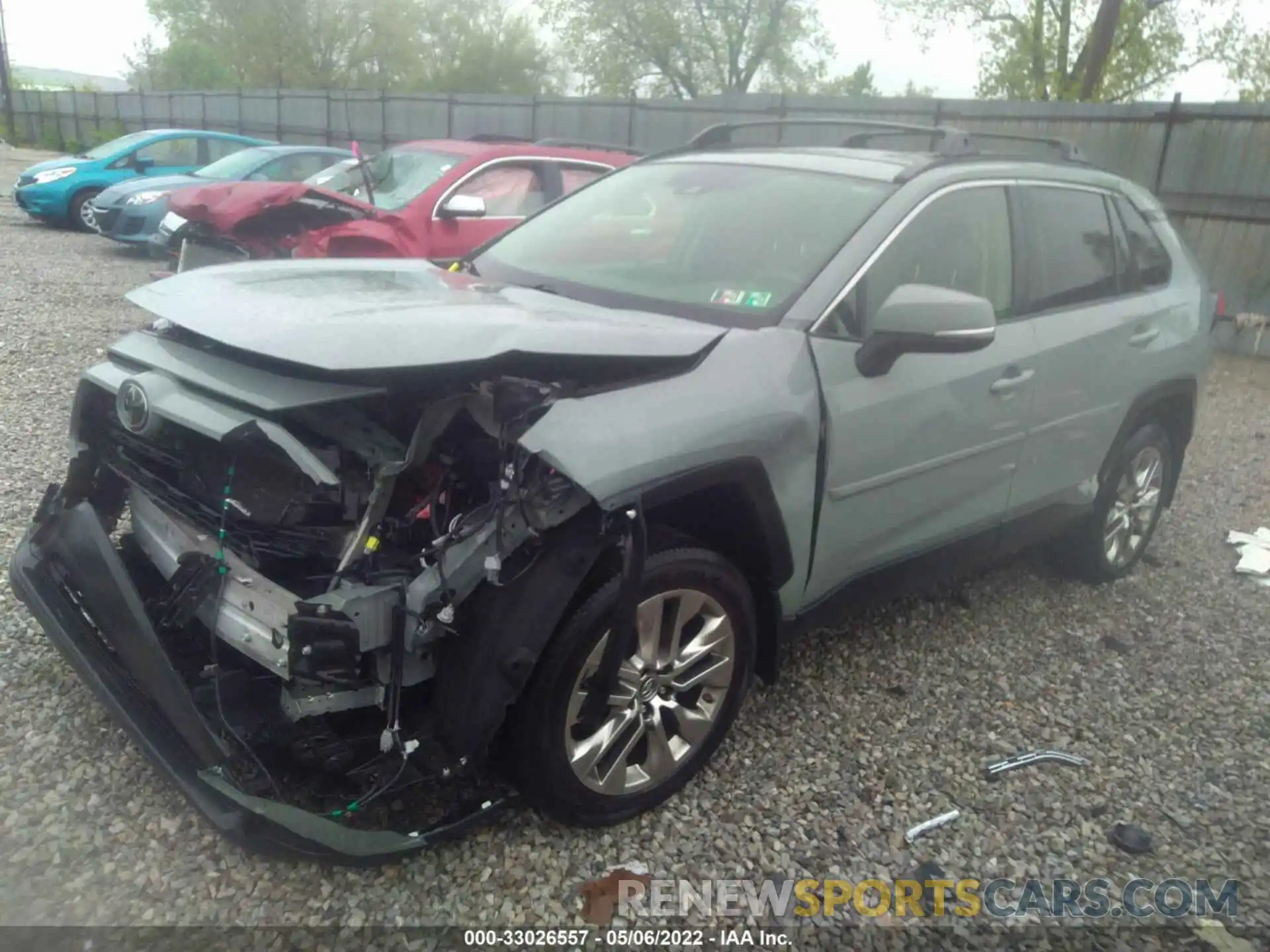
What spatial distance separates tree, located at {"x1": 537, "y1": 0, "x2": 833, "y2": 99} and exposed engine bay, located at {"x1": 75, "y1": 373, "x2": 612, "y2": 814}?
121 feet

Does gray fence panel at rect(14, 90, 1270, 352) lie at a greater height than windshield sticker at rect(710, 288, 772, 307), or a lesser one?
greater

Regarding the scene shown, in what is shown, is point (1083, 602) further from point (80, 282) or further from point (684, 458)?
point (80, 282)

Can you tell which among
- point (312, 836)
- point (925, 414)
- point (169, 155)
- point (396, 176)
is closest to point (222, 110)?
point (169, 155)

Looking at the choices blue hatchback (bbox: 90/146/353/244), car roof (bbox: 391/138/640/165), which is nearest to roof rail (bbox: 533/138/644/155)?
car roof (bbox: 391/138/640/165)

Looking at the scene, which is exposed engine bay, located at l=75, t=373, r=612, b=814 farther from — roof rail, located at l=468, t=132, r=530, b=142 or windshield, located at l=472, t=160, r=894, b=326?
roof rail, located at l=468, t=132, r=530, b=142

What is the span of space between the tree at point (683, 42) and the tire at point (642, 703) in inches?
1448

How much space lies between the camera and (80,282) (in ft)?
33.9

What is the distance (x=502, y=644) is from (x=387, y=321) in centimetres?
86

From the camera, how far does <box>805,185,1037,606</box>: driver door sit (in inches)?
118

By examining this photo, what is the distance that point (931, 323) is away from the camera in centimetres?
285

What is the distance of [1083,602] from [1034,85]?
23209 mm

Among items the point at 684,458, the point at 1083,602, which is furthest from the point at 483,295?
the point at 1083,602

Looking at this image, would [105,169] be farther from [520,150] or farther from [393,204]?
[520,150]

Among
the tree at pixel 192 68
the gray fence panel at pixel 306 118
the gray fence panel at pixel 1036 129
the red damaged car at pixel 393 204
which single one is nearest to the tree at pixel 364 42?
the tree at pixel 192 68
